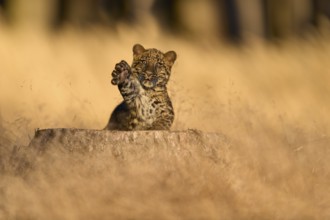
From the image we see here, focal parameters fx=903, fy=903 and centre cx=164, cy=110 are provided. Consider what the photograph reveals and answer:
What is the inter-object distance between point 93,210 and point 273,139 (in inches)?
116

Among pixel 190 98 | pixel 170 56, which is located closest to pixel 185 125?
pixel 190 98

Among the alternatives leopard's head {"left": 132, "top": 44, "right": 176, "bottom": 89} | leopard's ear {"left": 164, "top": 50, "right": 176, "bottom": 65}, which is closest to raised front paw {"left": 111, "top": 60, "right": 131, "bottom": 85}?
leopard's head {"left": 132, "top": 44, "right": 176, "bottom": 89}

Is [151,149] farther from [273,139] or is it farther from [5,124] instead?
[273,139]

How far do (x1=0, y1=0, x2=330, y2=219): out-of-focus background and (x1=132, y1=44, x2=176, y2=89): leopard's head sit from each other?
2.09ft

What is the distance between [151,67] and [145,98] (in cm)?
22

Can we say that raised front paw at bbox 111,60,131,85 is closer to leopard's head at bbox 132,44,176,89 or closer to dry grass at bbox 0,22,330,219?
leopard's head at bbox 132,44,176,89

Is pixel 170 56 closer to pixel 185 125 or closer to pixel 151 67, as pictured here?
pixel 151 67

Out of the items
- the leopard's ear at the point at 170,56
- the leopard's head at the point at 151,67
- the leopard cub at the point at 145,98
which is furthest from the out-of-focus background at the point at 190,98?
the leopard's ear at the point at 170,56

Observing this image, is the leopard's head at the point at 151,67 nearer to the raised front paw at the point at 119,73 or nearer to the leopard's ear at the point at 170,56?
the leopard's ear at the point at 170,56

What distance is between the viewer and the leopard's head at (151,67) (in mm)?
6082

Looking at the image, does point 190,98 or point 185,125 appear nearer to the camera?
point 185,125

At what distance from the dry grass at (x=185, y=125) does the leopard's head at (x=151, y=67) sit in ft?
2.03

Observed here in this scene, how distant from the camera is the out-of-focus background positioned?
18.6 ft

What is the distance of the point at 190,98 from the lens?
893 cm
